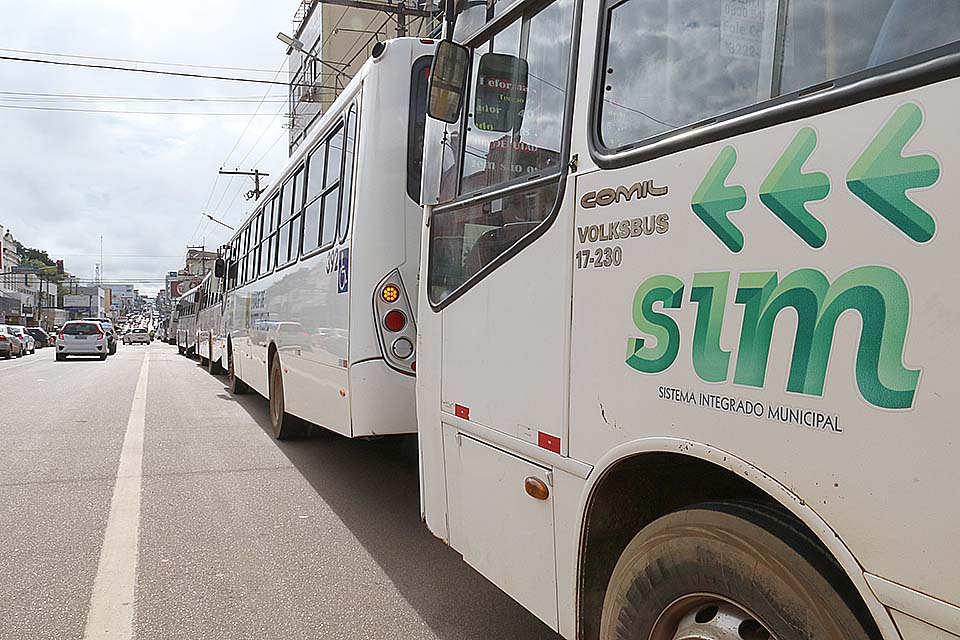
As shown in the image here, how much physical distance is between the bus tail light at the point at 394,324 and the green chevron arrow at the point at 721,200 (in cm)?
368

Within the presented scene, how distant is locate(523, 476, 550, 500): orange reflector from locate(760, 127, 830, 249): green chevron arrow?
143cm

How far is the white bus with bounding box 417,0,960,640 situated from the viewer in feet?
5.82

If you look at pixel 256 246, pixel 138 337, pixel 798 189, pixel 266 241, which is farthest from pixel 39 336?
pixel 798 189

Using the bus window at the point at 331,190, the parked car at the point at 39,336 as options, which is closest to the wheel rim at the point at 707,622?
the bus window at the point at 331,190

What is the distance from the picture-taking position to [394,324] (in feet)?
19.3

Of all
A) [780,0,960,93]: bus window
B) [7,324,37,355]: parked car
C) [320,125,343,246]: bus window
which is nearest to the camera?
[780,0,960,93]: bus window

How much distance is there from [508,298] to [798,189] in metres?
1.54

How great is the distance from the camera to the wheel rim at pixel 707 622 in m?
2.31

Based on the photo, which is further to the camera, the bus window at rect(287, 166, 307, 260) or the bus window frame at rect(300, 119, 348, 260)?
the bus window at rect(287, 166, 307, 260)

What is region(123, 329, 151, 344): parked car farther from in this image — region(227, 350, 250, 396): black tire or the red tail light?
the red tail light

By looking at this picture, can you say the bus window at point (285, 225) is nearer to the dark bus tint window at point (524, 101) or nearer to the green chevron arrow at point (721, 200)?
the dark bus tint window at point (524, 101)

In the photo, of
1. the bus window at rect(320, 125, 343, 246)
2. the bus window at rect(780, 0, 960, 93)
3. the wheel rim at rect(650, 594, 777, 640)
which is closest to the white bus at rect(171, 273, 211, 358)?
the bus window at rect(320, 125, 343, 246)

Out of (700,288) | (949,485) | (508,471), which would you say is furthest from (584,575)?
(949,485)

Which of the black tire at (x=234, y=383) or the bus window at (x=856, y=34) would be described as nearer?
the bus window at (x=856, y=34)
